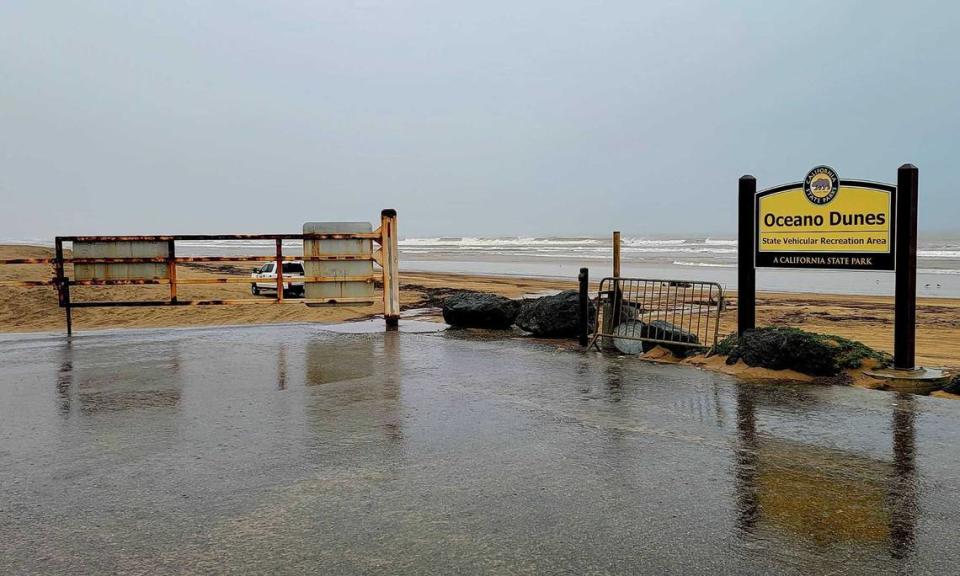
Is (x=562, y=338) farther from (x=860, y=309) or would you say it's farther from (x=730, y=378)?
(x=860, y=309)

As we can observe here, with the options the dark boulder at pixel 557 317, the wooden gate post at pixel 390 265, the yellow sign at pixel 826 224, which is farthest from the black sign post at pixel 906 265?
the wooden gate post at pixel 390 265

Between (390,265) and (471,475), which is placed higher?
(390,265)

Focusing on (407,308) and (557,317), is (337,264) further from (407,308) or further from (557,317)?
(407,308)

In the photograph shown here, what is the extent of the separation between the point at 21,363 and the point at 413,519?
8086mm

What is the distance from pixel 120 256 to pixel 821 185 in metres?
11.8

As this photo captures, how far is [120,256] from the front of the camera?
1401 centimetres

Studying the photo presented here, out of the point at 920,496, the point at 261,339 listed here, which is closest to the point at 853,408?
the point at 920,496

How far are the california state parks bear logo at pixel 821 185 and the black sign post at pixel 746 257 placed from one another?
2.48 feet

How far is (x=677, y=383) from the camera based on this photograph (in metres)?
8.31

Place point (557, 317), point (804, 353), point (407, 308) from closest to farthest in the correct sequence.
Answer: point (804, 353)
point (557, 317)
point (407, 308)

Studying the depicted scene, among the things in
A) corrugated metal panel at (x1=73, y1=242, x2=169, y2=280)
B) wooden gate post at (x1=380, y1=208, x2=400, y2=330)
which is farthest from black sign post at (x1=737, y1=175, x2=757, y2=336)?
corrugated metal panel at (x1=73, y1=242, x2=169, y2=280)

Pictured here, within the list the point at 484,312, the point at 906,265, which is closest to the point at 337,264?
the point at 484,312

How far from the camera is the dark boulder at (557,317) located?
12.1 meters

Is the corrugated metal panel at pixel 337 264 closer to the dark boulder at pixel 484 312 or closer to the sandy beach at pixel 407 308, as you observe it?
the sandy beach at pixel 407 308
